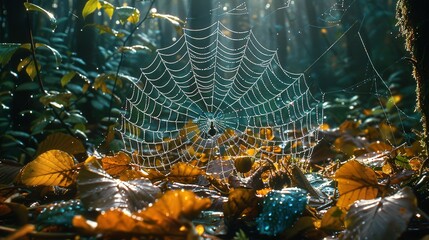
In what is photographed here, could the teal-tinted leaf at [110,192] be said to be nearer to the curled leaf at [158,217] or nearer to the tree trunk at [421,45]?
the curled leaf at [158,217]

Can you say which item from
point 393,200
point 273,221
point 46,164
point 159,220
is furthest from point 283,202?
point 46,164

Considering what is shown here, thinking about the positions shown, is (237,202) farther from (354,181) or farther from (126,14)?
(126,14)

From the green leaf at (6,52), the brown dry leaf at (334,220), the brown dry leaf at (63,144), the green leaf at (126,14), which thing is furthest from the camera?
the green leaf at (126,14)

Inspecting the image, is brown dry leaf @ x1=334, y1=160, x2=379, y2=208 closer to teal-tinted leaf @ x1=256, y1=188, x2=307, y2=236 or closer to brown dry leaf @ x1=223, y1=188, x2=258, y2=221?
teal-tinted leaf @ x1=256, y1=188, x2=307, y2=236

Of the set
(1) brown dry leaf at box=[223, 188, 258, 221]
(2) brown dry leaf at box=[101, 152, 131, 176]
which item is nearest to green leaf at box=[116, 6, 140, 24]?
(2) brown dry leaf at box=[101, 152, 131, 176]

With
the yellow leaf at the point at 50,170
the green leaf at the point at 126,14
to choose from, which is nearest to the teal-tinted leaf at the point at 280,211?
the yellow leaf at the point at 50,170
